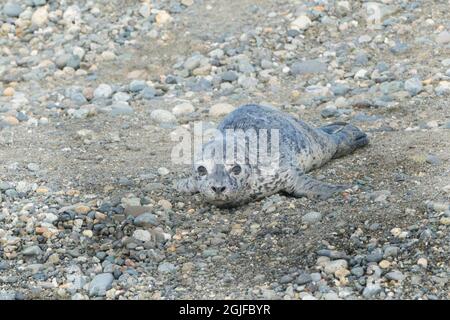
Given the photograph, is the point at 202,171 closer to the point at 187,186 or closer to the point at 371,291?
the point at 187,186

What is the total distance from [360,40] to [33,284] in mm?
4748

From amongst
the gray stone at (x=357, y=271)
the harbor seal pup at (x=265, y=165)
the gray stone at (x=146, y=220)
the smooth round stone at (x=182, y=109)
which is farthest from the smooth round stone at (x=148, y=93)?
the gray stone at (x=357, y=271)

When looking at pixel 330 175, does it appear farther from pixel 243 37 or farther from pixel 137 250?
pixel 243 37

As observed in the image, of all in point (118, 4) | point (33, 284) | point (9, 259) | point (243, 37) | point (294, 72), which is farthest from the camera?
point (118, 4)

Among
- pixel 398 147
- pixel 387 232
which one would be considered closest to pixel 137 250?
pixel 387 232

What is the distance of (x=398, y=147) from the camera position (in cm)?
621

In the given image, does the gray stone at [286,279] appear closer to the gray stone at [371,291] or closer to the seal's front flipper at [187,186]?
the gray stone at [371,291]

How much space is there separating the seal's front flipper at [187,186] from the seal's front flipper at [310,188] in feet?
1.93

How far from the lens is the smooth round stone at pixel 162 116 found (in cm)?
750

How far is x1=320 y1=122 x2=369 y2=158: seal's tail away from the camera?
6293 mm

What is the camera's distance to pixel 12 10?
393 inches

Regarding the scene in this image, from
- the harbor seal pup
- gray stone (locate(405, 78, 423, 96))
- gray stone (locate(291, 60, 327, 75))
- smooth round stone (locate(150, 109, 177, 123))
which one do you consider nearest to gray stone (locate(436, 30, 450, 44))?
gray stone (locate(405, 78, 423, 96))

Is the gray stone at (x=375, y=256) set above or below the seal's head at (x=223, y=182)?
above

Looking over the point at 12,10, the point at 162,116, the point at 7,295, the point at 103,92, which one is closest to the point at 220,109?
the point at 162,116
